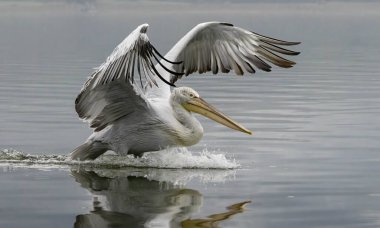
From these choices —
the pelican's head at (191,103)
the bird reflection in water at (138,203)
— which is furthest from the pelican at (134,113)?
the bird reflection in water at (138,203)

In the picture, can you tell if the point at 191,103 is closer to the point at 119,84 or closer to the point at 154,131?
the point at 154,131

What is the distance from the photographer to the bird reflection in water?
8.56 meters

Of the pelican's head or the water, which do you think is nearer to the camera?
the water

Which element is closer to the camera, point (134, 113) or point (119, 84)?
point (119, 84)

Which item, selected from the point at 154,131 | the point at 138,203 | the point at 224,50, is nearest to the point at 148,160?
the point at 154,131

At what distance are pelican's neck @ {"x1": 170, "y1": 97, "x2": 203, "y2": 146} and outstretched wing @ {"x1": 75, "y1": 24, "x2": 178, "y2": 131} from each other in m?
0.41

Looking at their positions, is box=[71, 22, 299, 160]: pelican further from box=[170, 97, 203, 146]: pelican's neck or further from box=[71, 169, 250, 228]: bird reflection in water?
box=[71, 169, 250, 228]: bird reflection in water

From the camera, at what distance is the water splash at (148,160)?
460 inches

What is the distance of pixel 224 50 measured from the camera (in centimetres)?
1320

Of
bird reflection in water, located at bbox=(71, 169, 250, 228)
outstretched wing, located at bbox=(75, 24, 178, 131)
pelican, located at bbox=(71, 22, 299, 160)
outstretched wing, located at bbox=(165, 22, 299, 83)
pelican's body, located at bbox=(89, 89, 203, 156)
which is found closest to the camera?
bird reflection in water, located at bbox=(71, 169, 250, 228)

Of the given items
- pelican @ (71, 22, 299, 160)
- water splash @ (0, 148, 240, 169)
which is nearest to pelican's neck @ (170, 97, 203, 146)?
pelican @ (71, 22, 299, 160)

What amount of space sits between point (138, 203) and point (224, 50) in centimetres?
415

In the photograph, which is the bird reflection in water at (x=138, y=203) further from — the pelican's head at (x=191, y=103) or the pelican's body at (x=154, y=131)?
the pelican's head at (x=191, y=103)

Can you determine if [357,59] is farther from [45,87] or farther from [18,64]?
[45,87]
